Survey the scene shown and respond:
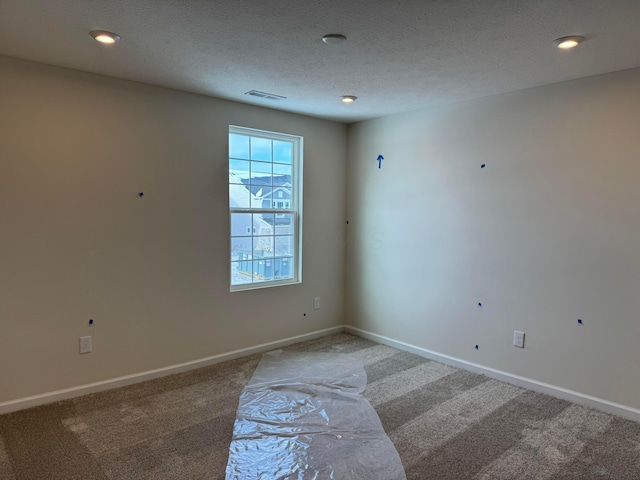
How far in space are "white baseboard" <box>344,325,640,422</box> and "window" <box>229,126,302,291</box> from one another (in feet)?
4.22

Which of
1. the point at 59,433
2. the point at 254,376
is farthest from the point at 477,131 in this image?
the point at 59,433

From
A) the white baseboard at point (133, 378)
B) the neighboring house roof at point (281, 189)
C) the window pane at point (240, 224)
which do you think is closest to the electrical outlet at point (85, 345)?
the white baseboard at point (133, 378)

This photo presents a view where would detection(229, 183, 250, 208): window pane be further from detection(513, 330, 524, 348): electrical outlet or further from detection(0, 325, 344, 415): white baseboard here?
detection(513, 330, 524, 348): electrical outlet

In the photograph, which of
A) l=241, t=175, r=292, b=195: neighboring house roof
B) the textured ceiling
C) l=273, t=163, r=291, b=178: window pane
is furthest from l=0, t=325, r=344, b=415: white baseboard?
the textured ceiling

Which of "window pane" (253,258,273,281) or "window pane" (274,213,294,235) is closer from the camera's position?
"window pane" (253,258,273,281)

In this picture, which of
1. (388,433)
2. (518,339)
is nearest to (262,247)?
(388,433)

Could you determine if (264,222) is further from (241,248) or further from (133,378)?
(133,378)

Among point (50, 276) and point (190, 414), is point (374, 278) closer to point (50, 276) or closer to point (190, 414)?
point (190, 414)

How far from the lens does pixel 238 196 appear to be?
390 centimetres

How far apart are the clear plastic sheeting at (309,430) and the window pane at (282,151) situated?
1978mm

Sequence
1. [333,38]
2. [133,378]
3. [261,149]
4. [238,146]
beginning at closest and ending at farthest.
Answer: [333,38] < [133,378] < [238,146] < [261,149]

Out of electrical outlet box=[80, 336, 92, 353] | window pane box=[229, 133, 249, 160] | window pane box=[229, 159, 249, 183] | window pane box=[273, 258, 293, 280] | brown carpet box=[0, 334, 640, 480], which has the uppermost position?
window pane box=[229, 133, 249, 160]

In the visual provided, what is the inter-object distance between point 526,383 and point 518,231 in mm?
1192

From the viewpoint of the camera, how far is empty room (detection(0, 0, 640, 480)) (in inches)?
88.4
